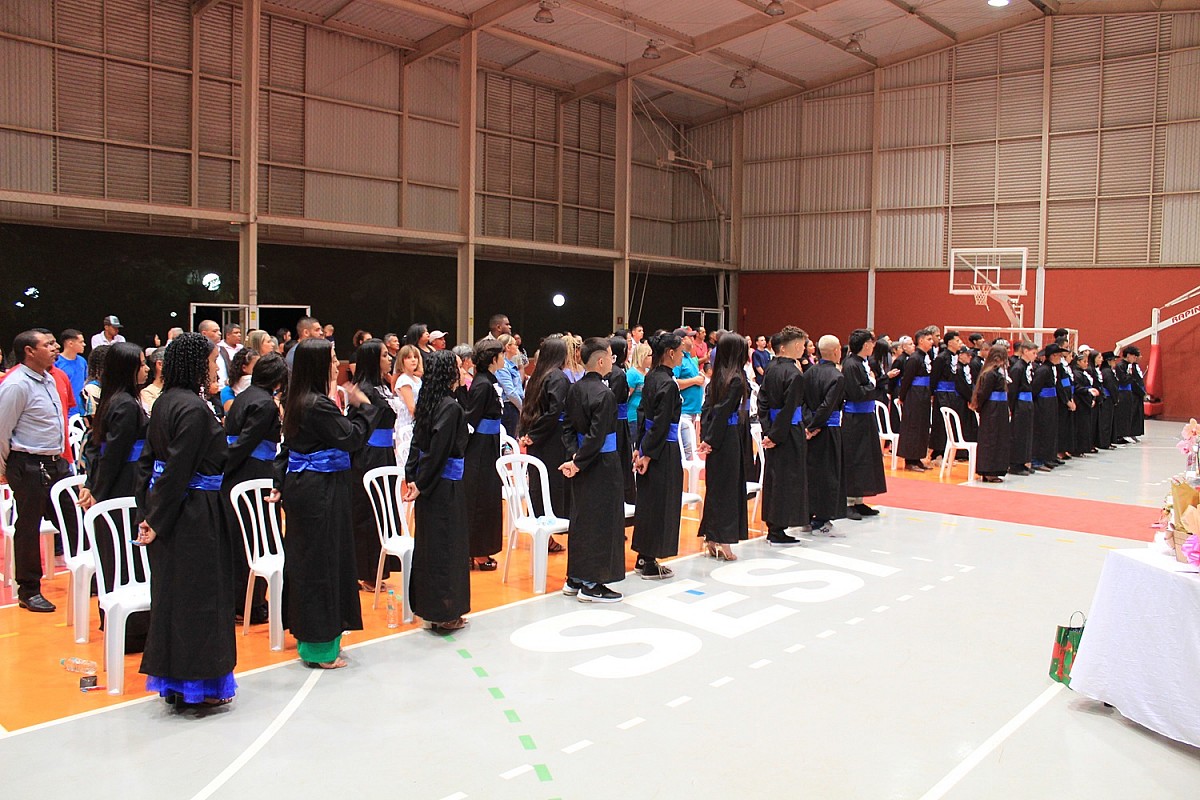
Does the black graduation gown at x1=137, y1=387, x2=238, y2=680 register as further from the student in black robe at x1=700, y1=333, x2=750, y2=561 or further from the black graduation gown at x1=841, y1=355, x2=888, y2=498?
the black graduation gown at x1=841, y1=355, x2=888, y2=498

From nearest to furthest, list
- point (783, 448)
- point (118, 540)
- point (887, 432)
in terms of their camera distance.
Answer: point (118, 540)
point (783, 448)
point (887, 432)

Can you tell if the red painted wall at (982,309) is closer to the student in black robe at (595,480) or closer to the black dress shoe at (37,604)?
the student in black robe at (595,480)

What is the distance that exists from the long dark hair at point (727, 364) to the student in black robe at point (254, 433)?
9.84ft

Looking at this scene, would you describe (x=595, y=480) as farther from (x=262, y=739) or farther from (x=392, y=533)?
(x=262, y=739)

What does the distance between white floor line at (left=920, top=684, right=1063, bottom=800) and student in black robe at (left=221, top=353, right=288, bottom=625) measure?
3.17 meters

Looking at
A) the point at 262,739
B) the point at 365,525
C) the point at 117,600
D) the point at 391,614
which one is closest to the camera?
the point at 262,739

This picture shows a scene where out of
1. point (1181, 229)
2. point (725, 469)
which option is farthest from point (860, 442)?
point (1181, 229)

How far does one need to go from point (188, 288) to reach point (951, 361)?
41.9ft

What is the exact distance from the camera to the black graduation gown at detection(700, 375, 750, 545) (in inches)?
266

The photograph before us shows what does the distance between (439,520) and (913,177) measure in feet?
63.6

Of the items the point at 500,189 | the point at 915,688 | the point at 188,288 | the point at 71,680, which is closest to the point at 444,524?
the point at 71,680

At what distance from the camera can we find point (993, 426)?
10906mm

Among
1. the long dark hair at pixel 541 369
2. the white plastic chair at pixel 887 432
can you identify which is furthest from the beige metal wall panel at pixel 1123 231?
the long dark hair at pixel 541 369

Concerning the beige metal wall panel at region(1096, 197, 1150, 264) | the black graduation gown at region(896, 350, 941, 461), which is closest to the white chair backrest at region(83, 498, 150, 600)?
the black graduation gown at region(896, 350, 941, 461)
